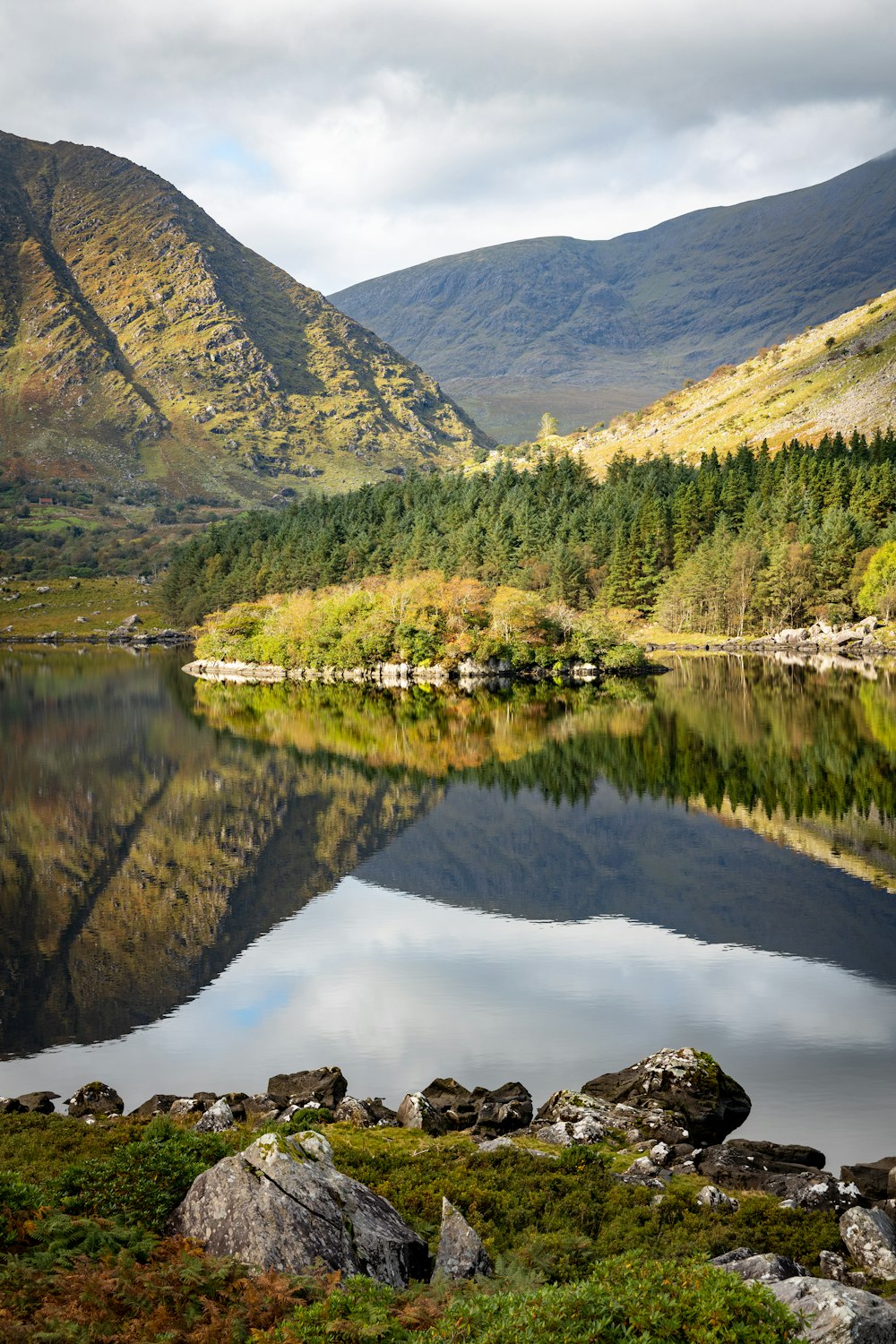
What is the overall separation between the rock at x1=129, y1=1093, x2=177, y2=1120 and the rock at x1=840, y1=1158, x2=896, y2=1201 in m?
11.7

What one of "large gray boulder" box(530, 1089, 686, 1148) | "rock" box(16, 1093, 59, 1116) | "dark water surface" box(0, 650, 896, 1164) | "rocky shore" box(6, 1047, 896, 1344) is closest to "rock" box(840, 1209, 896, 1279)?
"rocky shore" box(6, 1047, 896, 1344)

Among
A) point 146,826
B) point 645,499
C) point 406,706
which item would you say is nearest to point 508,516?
point 645,499

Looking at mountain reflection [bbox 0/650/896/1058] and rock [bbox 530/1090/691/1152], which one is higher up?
rock [bbox 530/1090/691/1152]

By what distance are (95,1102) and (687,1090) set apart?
1104 cm

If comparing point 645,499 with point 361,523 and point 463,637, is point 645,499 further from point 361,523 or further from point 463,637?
point 463,637

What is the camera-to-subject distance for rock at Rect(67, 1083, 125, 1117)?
1894cm

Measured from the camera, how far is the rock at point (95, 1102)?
62.1 ft

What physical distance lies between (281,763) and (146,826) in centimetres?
1584

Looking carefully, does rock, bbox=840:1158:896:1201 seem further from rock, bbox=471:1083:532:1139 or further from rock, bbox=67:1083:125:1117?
rock, bbox=67:1083:125:1117

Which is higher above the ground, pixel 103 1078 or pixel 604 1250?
pixel 604 1250

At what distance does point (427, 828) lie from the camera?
46375 mm

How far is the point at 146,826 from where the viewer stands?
149 feet

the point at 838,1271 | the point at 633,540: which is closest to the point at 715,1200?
the point at 838,1271

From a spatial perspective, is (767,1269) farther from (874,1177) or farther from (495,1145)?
(495,1145)
